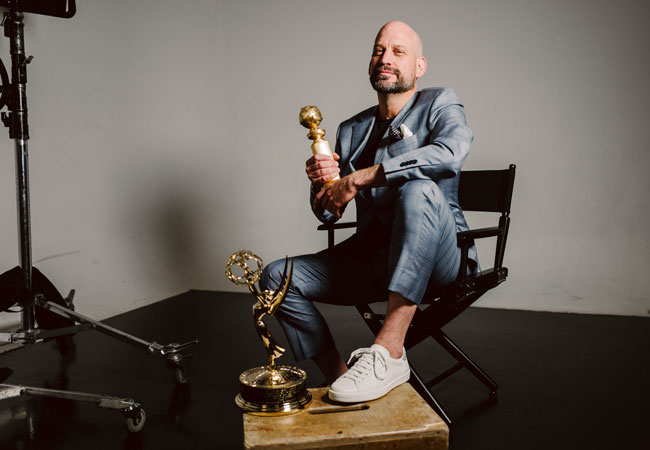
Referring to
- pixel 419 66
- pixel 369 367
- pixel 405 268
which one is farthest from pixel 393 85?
pixel 369 367

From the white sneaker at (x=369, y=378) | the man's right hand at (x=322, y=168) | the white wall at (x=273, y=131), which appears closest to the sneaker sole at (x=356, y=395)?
the white sneaker at (x=369, y=378)

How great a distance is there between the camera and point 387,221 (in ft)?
5.72

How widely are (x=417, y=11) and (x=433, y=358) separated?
8.36 feet

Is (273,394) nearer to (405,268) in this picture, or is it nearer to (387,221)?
(405,268)

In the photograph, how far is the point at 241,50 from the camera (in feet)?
13.1

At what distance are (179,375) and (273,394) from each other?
3.33 ft

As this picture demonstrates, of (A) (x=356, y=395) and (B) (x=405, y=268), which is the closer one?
(A) (x=356, y=395)

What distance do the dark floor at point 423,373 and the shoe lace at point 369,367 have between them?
504mm

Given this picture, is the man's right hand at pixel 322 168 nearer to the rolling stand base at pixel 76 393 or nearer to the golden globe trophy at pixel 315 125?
the golden globe trophy at pixel 315 125

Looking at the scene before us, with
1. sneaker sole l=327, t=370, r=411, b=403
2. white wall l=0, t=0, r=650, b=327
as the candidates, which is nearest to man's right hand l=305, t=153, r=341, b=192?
sneaker sole l=327, t=370, r=411, b=403

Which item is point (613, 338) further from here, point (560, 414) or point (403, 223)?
point (403, 223)

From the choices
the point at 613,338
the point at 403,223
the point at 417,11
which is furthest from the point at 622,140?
the point at 403,223

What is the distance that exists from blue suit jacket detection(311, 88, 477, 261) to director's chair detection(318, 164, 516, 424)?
121 mm

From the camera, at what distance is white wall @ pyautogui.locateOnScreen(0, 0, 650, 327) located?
3148mm
